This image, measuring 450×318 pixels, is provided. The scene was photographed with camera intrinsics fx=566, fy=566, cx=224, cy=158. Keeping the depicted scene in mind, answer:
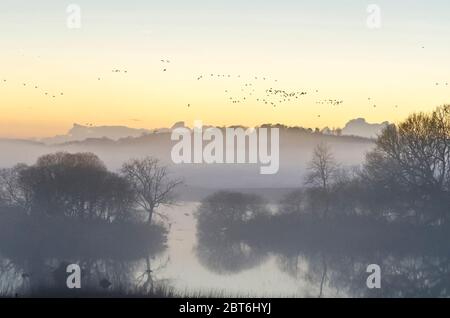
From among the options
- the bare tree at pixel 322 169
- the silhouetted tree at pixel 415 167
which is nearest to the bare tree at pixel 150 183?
the bare tree at pixel 322 169

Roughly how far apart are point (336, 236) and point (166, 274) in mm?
12134

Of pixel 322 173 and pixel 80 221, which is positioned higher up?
pixel 322 173

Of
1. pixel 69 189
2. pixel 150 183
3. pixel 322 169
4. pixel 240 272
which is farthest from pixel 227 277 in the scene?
pixel 322 169

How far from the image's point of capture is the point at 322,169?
42.2 metres

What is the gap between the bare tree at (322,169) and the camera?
40469 millimetres

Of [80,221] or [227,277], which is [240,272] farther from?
[80,221]

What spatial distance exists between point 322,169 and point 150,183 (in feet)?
42.0

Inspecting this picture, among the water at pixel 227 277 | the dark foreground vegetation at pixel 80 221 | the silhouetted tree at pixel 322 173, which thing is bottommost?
the water at pixel 227 277

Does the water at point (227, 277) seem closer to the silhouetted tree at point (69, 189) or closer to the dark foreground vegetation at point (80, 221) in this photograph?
the dark foreground vegetation at point (80, 221)

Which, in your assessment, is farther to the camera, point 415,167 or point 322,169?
point 322,169

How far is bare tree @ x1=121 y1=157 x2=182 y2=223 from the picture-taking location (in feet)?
128

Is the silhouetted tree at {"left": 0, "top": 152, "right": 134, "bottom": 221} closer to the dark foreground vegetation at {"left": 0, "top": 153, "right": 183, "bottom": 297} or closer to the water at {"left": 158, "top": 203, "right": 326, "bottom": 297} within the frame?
the dark foreground vegetation at {"left": 0, "top": 153, "right": 183, "bottom": 297}

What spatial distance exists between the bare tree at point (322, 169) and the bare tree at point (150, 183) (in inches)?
402

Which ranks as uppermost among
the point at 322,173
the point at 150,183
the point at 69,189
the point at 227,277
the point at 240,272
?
the point at 322,173
